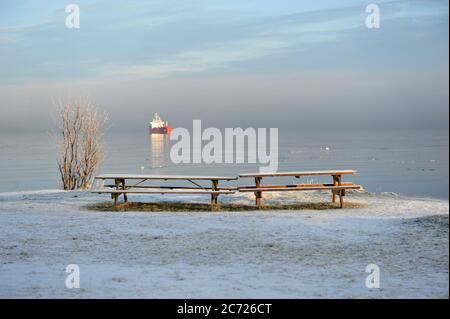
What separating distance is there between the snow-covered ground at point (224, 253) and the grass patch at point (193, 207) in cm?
63

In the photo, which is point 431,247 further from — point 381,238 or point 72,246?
point 72,246

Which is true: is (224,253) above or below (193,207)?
below

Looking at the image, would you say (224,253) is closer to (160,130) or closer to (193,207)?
(193,207)

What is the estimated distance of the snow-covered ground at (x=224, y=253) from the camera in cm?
679

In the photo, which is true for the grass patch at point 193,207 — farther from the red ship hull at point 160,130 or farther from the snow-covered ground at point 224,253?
the red ship hull at point 160,130

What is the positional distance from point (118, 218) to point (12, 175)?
26.1m

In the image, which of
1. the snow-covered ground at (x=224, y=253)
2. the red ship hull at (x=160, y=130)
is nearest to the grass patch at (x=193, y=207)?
the snow-covered ground at (x=224, y=253)

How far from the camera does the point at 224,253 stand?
8.50 metres

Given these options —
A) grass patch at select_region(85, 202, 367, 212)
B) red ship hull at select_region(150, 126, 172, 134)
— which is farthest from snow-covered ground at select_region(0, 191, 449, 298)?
red ship hull at select_region(150, 126, 172, 134)

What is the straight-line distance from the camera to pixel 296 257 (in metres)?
8.26

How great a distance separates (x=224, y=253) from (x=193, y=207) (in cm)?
498

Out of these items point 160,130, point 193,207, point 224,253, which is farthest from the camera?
point 160,130

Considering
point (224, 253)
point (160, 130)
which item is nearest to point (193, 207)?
point (224, 253)

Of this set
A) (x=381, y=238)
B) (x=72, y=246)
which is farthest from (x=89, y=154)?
(x=381, y=238)
